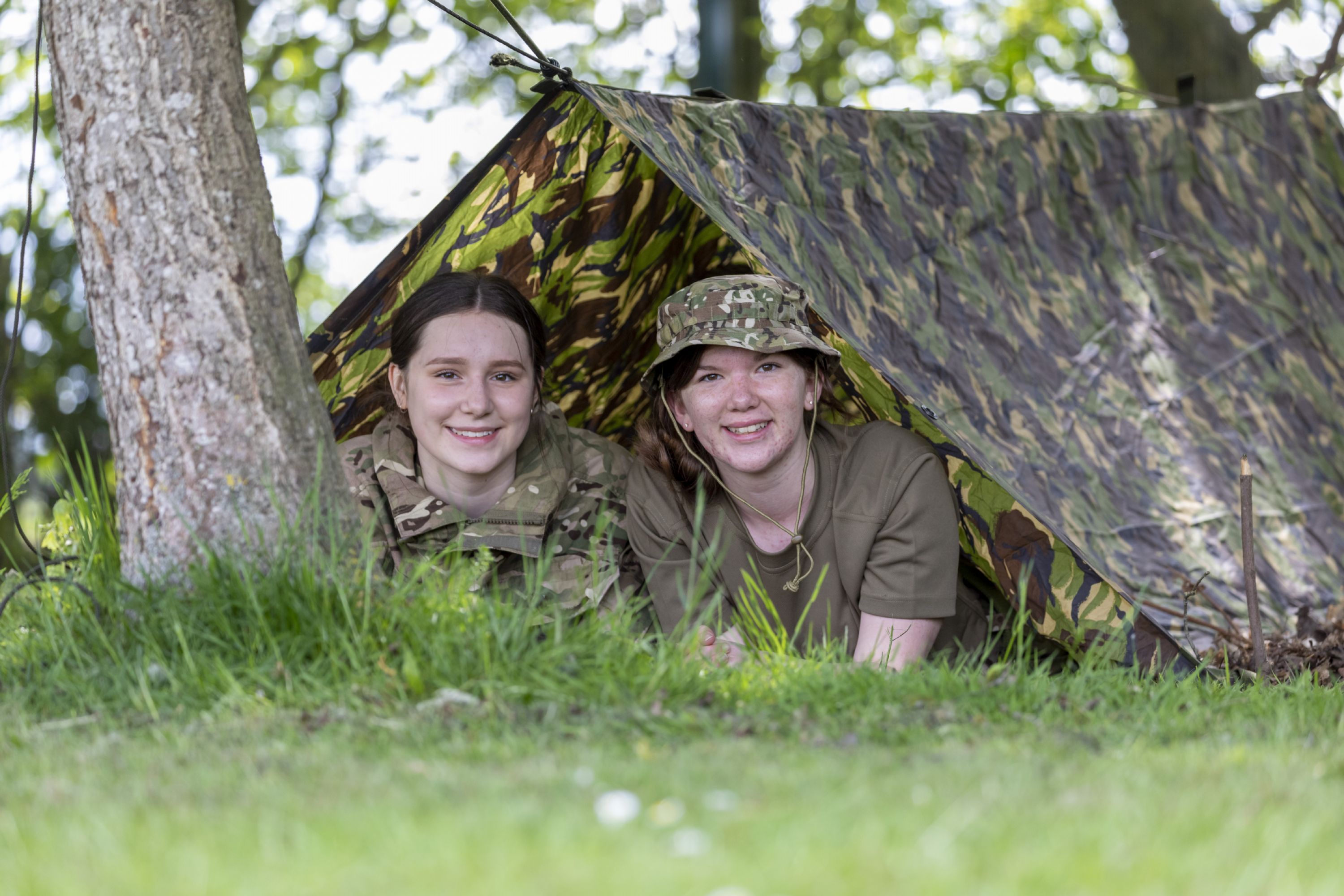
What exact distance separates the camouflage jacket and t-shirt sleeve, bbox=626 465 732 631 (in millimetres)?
79

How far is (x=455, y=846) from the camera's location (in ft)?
5.26

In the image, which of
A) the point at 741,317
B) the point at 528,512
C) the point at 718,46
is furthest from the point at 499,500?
the point at 718,46

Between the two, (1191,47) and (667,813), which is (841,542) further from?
(1191,47)

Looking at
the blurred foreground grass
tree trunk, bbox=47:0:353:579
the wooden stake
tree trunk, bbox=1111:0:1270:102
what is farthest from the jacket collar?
A: tree trunk, bbox=1111:0:1270:102

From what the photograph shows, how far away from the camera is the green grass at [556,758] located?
1549mm

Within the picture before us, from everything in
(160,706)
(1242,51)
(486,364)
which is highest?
(1242,51)

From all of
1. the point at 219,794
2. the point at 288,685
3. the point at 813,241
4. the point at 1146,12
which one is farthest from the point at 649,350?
the point at 1146,12

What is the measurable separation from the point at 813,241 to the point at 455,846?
2.68 meters

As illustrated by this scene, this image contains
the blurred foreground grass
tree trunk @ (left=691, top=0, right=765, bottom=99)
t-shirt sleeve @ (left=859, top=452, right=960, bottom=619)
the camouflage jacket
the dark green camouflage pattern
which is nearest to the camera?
the blurred foreground grass

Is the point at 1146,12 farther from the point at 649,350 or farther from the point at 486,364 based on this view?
the point at 486,364

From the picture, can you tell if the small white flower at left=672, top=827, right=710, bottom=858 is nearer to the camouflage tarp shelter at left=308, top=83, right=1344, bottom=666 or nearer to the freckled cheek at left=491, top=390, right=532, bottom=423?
the camouflage tarp shelter at left=308, top=83, right=1344, bottom=666

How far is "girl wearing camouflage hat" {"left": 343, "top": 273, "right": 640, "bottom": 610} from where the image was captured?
3.75 m

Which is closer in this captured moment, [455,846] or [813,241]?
[455,846]

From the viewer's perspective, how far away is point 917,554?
3520 mm
